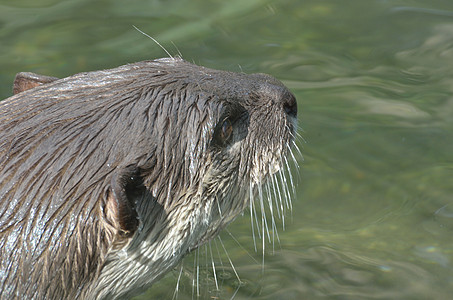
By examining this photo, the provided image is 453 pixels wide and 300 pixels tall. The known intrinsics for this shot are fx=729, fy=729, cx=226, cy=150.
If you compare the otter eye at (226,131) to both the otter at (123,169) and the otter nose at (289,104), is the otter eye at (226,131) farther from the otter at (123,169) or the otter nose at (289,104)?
the otter nose at (289,104)

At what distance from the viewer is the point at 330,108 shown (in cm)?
522

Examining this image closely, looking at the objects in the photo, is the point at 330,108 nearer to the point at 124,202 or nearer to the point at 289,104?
the point at 289,104

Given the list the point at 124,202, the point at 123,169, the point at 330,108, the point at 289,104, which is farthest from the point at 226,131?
the point at 330,108

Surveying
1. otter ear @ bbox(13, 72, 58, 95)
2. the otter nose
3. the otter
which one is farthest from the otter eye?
otter ear @ bbox(13, 72, 58, 95)

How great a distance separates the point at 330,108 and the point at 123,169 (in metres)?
2.81

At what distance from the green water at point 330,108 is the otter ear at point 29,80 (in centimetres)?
117

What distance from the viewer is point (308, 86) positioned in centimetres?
545

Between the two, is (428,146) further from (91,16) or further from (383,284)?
(91,16)

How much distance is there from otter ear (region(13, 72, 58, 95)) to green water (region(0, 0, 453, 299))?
1.17 metres

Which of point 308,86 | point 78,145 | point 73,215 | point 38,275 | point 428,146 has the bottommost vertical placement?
point 38,275

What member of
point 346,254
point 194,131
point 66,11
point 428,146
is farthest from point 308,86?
point 194,131

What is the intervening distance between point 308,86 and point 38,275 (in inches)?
128

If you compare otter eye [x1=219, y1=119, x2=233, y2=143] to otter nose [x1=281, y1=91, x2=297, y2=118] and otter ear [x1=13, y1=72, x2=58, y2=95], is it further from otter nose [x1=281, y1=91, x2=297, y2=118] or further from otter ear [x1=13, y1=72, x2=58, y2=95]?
otter ear [x1=13, y1=72, x2=58, y2=95]

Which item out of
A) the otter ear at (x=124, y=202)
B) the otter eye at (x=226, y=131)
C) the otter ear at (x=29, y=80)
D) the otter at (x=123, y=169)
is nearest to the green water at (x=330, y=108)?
the otter at (x=123, y=169)
